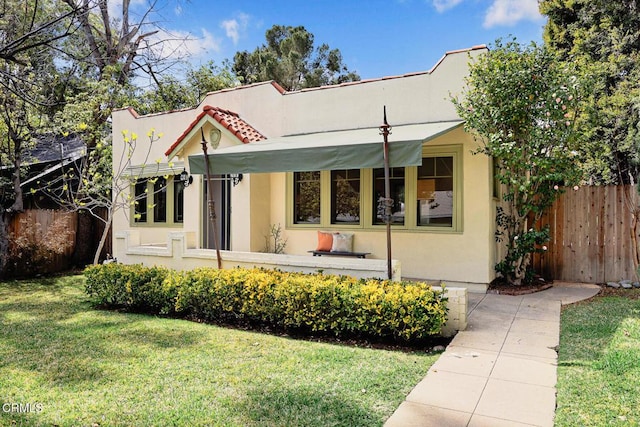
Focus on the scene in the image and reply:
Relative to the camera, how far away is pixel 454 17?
876 inches

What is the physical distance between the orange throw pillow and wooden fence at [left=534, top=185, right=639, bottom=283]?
679 centimetres

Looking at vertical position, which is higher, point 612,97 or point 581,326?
point 612,97

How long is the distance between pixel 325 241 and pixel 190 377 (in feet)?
27.1

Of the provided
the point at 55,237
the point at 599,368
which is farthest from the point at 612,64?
the point at 55,237

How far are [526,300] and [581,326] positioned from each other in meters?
2.50

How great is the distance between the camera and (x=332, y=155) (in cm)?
984

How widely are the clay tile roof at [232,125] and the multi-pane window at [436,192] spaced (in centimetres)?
562

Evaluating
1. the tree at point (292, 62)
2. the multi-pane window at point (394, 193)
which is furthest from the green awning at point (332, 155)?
the tree at point (292, 62)

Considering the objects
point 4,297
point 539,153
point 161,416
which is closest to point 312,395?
point 161,416

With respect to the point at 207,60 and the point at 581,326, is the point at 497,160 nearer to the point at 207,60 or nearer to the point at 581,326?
the point at 581,326

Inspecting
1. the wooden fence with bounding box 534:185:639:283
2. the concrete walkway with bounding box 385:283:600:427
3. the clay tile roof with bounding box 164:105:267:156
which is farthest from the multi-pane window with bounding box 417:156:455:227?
the clay tile roof with bounding box 164:105:267:156

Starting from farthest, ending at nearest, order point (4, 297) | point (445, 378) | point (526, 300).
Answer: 1. point (4, 297)
2. point (526, 300)
3. point (445, 378)

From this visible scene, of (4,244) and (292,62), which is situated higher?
(292,62)

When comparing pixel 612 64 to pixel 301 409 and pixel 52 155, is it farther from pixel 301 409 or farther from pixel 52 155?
pixel 52 155
